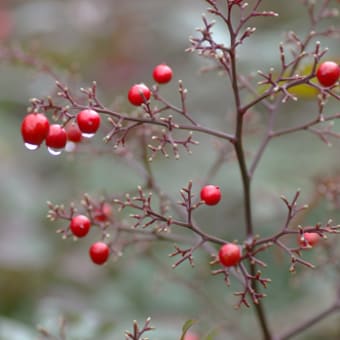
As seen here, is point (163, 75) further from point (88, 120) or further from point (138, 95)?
point (88, 120)

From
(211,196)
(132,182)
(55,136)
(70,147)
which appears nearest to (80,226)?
(55,136)

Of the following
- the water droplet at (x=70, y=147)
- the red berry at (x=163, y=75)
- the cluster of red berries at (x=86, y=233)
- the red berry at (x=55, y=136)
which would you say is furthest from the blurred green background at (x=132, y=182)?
the red berry at (x=55, y=136)

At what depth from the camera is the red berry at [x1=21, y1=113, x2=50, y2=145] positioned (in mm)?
2446

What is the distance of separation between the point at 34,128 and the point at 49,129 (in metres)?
0.07

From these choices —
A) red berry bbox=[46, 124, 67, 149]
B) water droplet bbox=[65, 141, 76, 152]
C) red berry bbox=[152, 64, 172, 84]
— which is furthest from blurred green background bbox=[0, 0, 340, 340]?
red berry bbox=[46, 124, 67, 149]

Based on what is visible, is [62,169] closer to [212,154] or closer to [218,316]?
[212,154]

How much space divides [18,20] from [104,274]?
11.3ft

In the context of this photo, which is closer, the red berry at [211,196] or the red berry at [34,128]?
the red berry at [34,128]

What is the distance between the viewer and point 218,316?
4.52m

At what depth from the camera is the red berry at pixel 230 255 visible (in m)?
2.41

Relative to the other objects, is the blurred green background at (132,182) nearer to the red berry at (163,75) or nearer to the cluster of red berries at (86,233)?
the red berry at (163,75)

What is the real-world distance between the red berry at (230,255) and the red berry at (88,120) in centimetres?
61

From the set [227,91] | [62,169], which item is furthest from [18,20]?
[227,91]

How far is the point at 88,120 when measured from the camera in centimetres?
247
